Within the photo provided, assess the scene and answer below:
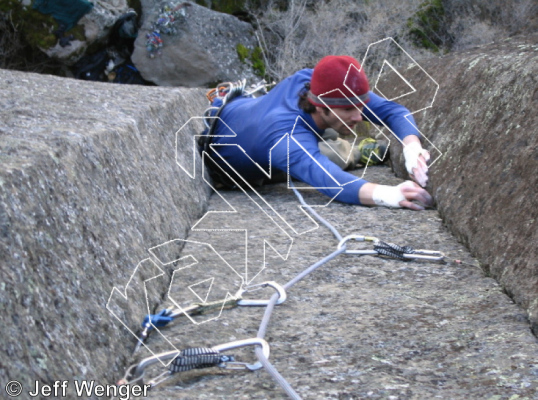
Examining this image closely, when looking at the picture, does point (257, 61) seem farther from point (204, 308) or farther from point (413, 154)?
point (204, 308)

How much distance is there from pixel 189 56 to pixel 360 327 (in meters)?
4.53

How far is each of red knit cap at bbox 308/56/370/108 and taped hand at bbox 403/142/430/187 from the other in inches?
8.9

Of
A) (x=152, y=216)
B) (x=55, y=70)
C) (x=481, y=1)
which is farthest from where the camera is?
(x=481, y=1)

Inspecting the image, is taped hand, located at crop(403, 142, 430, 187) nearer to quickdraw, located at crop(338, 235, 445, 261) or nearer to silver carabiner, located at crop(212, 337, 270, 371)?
quickdraw, located at crop(338, 235, 445, 261)

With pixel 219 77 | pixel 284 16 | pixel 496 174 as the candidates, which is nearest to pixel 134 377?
pixel 496 174

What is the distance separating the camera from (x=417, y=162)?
1.93m

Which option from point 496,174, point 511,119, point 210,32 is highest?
point 511,119

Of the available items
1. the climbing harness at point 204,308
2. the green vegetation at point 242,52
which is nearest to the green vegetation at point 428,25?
the green vegetation at point 242,52

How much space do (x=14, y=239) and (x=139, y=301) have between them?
12.6 inches

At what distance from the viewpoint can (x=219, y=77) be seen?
521 centimetres

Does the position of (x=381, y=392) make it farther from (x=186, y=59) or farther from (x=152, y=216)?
(x=186, y=59)

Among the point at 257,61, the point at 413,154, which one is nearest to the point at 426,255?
the point at 413,154
